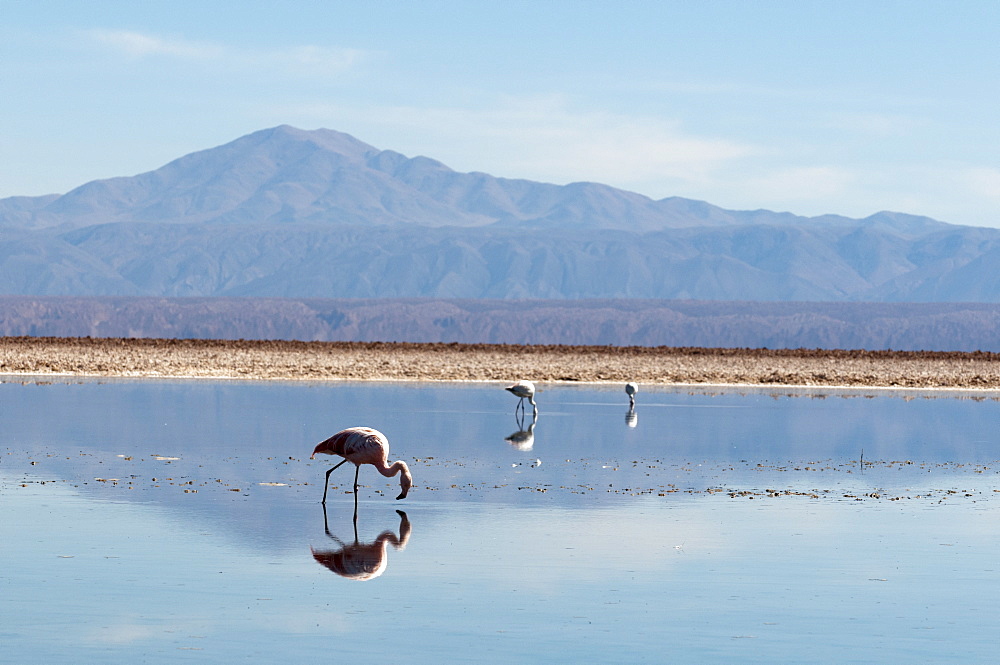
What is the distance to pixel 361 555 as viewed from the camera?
13.4 metres

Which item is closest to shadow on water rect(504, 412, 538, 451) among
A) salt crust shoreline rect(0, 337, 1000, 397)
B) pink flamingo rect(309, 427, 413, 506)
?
pink flamingo rect(309, 427, 413, 506)

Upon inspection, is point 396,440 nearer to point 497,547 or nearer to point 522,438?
point 522,438

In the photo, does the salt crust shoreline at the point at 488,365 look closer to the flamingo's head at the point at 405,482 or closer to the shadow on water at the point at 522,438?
the shadow on water at the point at 522,438

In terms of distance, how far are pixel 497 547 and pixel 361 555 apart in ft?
4.31

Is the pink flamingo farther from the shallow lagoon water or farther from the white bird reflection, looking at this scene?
the white bird reflection

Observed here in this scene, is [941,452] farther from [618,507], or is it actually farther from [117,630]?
[117,630]

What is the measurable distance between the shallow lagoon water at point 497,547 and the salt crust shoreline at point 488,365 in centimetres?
2108

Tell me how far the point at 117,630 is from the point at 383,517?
226 inches

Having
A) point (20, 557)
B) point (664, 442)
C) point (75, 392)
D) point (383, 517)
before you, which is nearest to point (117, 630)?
point (20, 557)

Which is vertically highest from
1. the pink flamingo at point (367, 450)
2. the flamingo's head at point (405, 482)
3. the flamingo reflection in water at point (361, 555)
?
the pink flamingo at point (367, 450)

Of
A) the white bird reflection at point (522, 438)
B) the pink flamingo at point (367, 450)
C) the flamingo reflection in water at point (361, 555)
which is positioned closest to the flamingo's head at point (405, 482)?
the pink flamingo at point (367, 450)

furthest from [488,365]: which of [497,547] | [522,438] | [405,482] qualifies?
[497,547]

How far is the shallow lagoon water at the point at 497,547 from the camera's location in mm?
10312

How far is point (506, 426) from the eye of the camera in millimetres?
28484
